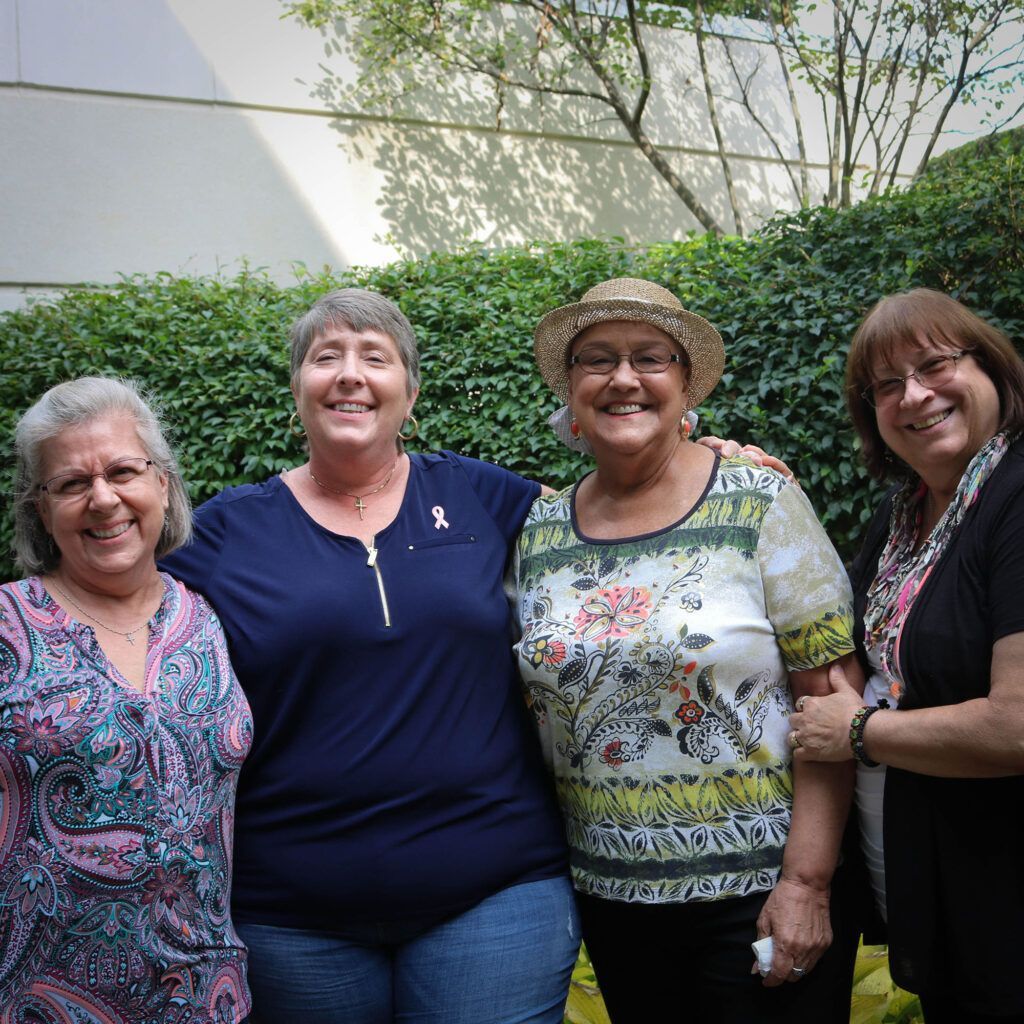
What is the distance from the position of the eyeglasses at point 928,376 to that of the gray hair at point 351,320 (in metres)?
1.27

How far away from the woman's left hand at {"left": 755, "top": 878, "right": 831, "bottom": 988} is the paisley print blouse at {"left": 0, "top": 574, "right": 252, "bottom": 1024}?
121cm

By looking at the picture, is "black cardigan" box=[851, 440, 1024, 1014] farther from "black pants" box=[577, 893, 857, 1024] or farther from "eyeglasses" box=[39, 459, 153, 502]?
"eyeglasses" box=[39, 459, 153, 502]

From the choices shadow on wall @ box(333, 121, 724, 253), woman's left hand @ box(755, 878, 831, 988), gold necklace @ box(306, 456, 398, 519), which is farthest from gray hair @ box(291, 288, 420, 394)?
shadow on wall @ box(333, 121, 724, 253)

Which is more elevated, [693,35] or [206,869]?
[693,35]

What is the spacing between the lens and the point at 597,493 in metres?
2.90

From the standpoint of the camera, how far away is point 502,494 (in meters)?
3.05

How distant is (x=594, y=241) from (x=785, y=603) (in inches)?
176

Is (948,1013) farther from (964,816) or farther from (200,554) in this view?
(200,554)

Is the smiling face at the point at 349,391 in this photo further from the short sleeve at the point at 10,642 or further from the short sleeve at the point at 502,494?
the short sleeve at the point at 10,642

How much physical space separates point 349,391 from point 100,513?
2.36 ft

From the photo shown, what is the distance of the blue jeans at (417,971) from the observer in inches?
98.4

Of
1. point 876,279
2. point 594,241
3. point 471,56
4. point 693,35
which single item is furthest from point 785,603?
point 693,35

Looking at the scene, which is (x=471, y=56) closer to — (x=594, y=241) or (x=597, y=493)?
(x=594, y=241)

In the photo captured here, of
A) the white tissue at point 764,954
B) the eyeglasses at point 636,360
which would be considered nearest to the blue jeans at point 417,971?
the white tissue at point 764,954
